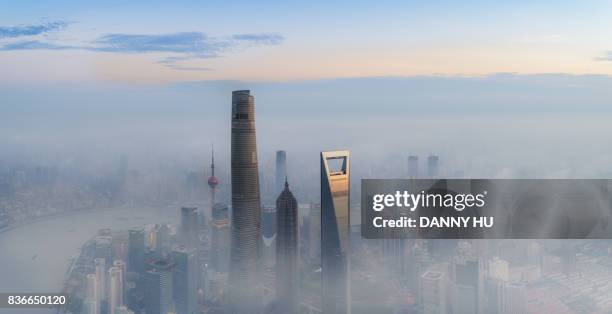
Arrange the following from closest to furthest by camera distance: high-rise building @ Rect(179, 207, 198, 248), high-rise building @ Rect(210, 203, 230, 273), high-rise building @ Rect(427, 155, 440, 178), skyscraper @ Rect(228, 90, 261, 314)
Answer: high-rise building @ Rect(427, 155, 440, 178), skyscraper @ Rect(228, 90, 261, 314), high-rise building @ Rect(179, 207, 198, 248), high-rise building @ Rect(210, 203, 230, 273)

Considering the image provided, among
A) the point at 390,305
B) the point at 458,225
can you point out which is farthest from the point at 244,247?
the point at 458,225

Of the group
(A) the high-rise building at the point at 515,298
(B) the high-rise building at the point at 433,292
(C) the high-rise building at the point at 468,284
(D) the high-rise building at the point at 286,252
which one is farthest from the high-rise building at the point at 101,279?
(A) the high-rise building at the point at 515,298

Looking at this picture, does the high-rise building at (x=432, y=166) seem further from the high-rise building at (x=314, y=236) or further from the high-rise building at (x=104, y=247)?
the high-rise building at (x=104, y=247)

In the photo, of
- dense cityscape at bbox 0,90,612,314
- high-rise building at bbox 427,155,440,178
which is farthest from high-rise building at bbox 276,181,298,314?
high-rise building at bbox 427,155,440,178

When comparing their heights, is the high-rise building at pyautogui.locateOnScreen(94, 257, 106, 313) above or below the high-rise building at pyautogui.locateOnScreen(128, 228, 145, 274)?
below

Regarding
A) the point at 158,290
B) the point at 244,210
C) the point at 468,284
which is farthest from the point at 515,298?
the point at 158,290

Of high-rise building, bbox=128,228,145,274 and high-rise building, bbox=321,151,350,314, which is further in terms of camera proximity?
high-rise building, bbox=128,228,145,274

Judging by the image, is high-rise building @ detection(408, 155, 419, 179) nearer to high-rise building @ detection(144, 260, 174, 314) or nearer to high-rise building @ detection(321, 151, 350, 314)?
high-rise building @ detection(321, 151, 350, 314)
